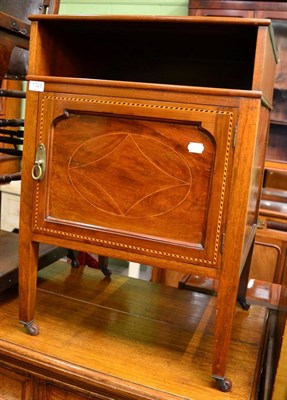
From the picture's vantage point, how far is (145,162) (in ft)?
2.79

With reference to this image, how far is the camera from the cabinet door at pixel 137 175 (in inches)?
31.7

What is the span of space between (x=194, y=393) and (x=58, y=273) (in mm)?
687

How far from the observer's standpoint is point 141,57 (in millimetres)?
1246

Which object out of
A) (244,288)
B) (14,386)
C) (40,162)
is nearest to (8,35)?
(40,162)

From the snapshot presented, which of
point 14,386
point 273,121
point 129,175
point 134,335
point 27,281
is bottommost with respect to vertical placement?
point 14,386

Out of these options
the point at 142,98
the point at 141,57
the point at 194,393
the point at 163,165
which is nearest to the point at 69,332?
the point at 194,393

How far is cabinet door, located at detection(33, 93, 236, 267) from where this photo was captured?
0.81m

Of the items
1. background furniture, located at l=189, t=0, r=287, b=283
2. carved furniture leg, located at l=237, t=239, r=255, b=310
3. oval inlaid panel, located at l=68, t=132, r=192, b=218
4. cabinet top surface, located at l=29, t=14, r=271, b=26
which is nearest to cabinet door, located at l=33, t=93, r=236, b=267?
oval inlaid panel, located at l=68, t=132, r=192, b=218

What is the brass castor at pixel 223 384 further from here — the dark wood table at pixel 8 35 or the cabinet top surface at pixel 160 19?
the dark wood table at pixel 8 35

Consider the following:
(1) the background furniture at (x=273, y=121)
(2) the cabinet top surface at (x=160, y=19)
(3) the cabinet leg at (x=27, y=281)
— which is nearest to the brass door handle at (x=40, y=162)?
(3) the cabinet leg at (x=27, y=281)

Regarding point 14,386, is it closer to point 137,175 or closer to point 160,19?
point 137,175

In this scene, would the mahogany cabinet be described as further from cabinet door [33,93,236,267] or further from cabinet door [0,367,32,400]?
cabinet door [0,367,32,400]

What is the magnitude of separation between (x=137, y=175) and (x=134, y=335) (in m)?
0.42

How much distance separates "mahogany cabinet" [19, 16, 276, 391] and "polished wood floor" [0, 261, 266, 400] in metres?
0.06
